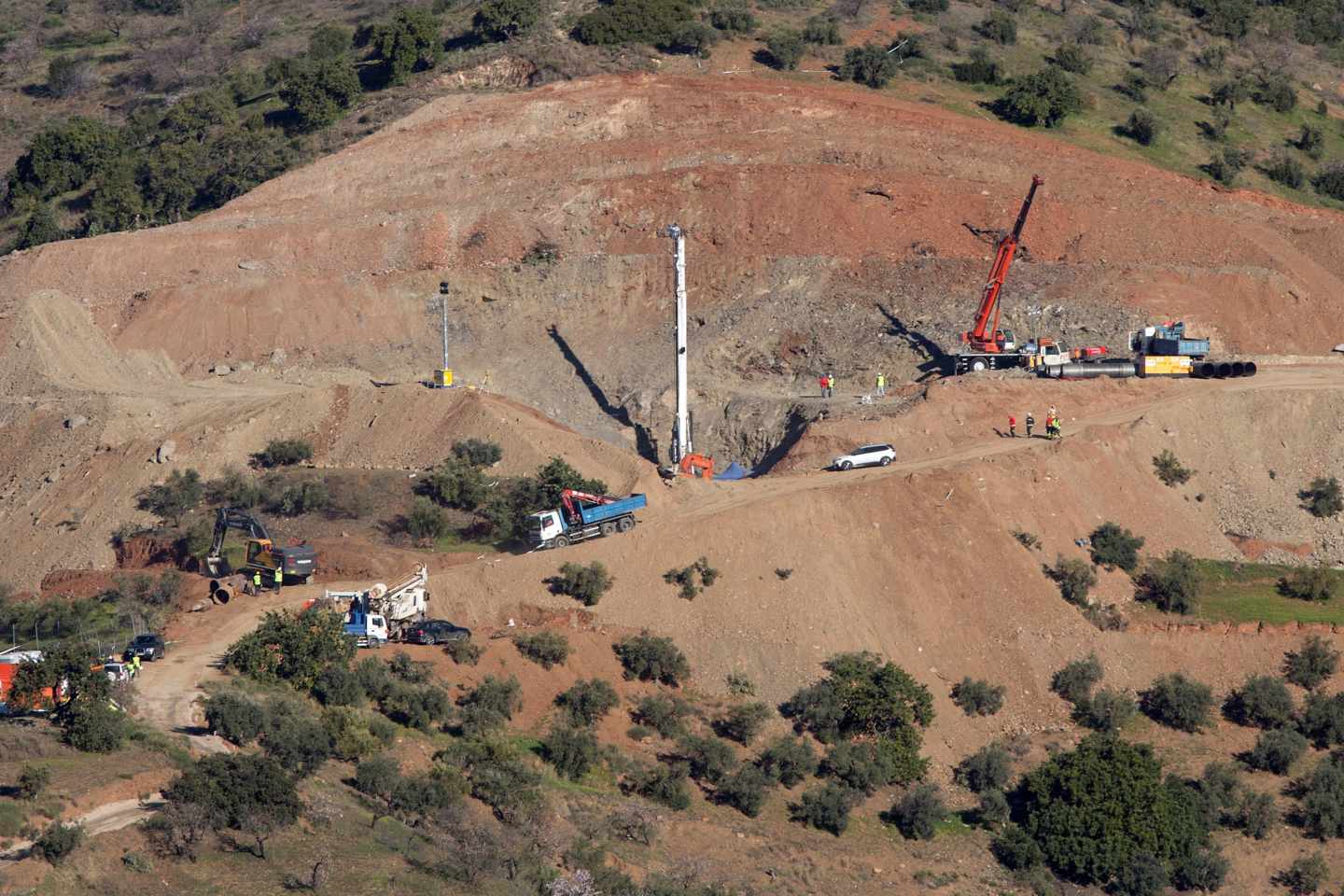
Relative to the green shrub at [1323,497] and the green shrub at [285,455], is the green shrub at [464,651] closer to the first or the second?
the green shrub at [285,455]

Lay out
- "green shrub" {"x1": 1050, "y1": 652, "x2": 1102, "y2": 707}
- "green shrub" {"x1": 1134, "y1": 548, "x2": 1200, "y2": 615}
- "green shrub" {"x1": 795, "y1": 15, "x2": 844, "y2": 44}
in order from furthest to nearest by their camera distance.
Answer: "green shrub" {"x1": 795, "y1": 15, "x2": 844, "y2": 44} → "green shrub" {"x1": 1134, "y1": 548, "x2": 1200, "y2": 615} → "green shrub" {"x1": 1050, "y1": 652, "x2": 1102, "y2": 707}

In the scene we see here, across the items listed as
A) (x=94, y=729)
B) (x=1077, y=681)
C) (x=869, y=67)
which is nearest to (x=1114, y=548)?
(x=1077, y=681)

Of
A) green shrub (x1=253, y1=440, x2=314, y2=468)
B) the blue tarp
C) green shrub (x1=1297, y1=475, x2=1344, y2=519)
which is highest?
green shrub (x1=1297, y1=475, x2=1344, y2=519)

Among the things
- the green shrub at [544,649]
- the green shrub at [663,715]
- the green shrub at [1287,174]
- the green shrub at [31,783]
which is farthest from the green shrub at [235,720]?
the green shrub at [1287,174]

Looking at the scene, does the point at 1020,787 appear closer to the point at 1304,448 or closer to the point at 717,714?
the point at 717,714

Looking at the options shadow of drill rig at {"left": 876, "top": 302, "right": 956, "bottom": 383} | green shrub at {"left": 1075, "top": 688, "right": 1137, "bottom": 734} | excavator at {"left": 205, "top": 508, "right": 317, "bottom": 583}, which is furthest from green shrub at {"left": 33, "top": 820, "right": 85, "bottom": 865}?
shadow of drill rig at {"left": 876, "top": 302, "right": 956, "bottom": 383}

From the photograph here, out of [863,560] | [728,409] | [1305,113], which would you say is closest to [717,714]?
[863,560]

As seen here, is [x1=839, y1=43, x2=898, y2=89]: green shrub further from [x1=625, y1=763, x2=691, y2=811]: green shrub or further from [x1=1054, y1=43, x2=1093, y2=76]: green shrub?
[x1=625, y1=763, x2=691, y2=811]: green shrub
